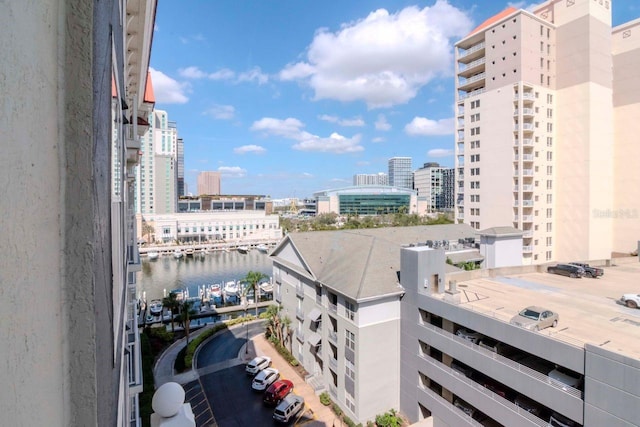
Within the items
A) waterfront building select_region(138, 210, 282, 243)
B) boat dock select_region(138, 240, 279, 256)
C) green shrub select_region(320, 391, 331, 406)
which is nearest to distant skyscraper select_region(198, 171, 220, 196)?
waterfront building select_region(138, 210, 282, 243)

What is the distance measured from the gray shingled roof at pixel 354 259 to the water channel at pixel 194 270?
12.5 meters

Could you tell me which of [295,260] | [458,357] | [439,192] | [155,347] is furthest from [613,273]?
[439,192]

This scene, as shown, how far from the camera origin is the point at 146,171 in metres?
73.2

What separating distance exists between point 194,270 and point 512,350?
138 feet

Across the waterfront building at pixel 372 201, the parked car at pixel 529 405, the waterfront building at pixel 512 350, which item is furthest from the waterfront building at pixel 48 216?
the waterfront building at pixel 372 201

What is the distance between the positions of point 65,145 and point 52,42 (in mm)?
262

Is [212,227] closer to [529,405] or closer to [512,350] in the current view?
[512,350]

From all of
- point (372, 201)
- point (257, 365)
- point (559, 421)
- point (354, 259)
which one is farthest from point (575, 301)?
point (372, 201)

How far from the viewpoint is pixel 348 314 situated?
13.5 meters

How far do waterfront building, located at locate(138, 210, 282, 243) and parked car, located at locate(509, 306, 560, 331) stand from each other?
5746cm

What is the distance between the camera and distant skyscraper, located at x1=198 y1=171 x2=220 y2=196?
541ft

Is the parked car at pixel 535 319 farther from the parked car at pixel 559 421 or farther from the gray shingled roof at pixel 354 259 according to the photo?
the gray shingled roof at pixel 354 259

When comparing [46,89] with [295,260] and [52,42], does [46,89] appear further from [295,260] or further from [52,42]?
[295,260]

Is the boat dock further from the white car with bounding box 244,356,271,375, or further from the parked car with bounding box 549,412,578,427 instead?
the parked car with bounding box 549,412,578,427
